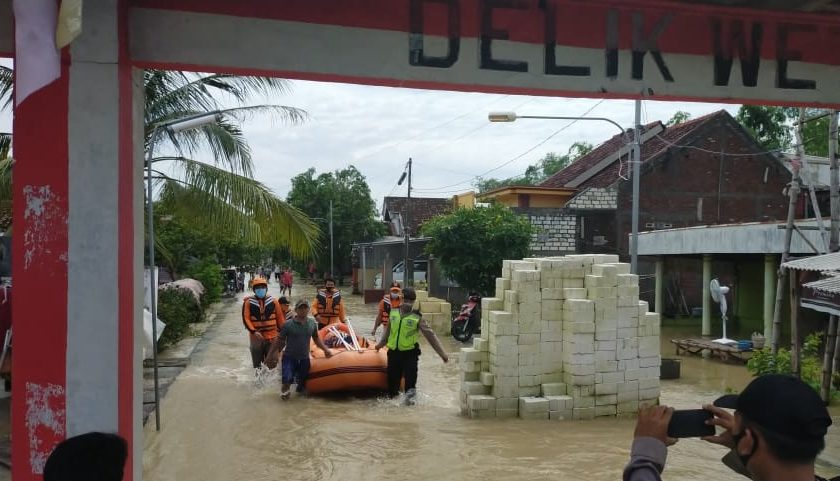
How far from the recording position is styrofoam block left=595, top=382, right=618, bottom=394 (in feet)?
29.9

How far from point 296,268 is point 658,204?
36.6m

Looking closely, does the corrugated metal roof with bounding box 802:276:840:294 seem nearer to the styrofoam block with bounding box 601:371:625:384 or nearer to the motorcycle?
the styrofoam block with bounding box 601:371:625:384

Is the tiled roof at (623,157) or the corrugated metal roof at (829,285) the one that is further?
the tiled roof at (623,157)

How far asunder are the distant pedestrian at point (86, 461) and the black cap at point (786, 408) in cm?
180

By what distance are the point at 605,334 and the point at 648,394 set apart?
121 cm

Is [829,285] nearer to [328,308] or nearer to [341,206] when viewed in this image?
[328,308]

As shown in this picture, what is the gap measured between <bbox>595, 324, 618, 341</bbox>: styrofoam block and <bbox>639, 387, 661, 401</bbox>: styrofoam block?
3.14ft

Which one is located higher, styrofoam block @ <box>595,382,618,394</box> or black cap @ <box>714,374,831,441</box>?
black cap @ <box>714,374,831,441</box>

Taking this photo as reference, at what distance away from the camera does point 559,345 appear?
9180 mm

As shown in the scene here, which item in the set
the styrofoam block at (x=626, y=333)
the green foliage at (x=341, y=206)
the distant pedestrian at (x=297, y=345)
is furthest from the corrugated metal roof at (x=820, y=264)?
the green foliage at (x=341, y=206)

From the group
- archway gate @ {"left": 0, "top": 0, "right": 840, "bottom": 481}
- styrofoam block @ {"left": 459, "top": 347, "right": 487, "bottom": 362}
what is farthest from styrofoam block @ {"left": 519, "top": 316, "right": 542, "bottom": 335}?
archway gate @ {"left": 0, "top": 0, "right": 840, "bottom": 481}

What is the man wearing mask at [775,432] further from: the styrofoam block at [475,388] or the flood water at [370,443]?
the styrofoam block at [475,388]

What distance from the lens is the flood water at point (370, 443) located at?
720 centimetres

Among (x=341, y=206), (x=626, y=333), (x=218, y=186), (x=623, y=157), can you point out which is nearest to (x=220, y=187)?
(x=218, y=186)
